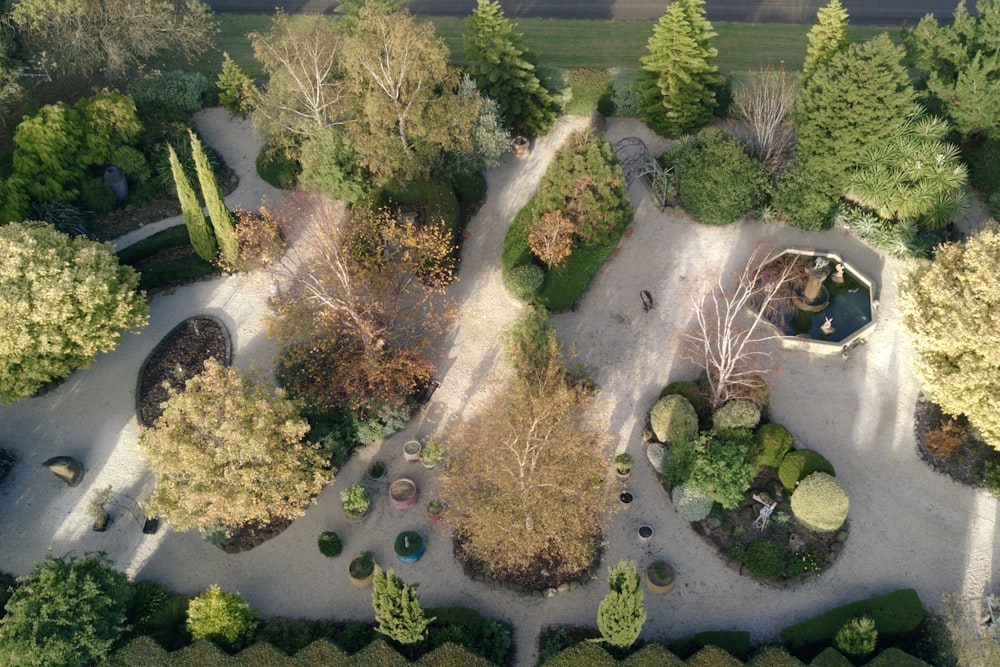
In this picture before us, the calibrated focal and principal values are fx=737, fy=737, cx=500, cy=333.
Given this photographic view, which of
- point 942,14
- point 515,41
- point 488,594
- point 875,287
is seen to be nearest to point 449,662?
point 488,594

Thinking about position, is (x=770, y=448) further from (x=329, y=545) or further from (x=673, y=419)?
(x=329, y=545)

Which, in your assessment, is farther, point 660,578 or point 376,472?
point 376,472

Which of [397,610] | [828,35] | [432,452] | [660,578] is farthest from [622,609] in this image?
[828,35]

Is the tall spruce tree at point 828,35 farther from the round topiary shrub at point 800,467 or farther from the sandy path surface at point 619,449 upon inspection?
the round topiary shrub at point 800,467

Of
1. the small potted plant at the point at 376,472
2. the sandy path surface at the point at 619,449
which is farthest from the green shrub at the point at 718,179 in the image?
the small potted plant at the point at 376,472

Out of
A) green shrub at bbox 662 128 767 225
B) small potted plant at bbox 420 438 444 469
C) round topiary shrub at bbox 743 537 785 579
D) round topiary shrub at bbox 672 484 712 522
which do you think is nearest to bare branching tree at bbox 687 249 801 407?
green shrub at bbox 662 128 767 225

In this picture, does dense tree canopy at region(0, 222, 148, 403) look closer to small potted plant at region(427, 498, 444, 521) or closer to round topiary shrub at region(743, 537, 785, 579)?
small potted plant at region(427, 498, 444, 521)
